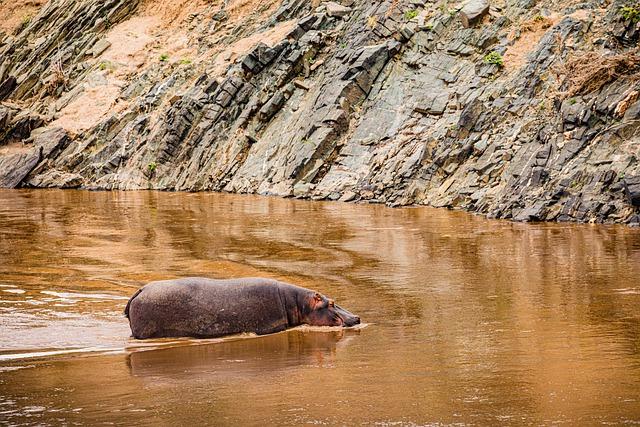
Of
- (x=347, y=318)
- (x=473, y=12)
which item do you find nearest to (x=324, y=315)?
(x=347, y=318)

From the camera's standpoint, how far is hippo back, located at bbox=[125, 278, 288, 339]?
10.3 meters

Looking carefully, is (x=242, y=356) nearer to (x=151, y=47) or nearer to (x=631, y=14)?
(x=631, y=14)

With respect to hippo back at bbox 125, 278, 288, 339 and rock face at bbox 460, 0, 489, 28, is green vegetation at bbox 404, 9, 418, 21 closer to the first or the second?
rock face at bbox 460, 0, 489, 28

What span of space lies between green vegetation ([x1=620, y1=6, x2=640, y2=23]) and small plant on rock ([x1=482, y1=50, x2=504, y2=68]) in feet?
15.7

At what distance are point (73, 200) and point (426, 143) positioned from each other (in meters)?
12.6

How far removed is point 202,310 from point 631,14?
19812 millimetres

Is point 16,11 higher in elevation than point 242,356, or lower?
higher

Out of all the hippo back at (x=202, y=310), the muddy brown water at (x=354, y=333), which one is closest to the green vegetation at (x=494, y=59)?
the muddy brown water at (x=354, y=333)

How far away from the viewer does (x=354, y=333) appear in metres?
10.5

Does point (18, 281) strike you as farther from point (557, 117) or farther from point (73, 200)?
point (73, 200)

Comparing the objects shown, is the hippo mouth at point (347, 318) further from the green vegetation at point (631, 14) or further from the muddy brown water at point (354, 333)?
the green vegetation at point (631, 14)

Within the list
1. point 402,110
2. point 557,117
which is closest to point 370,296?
point 557,117

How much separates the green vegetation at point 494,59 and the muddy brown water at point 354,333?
1022 cm

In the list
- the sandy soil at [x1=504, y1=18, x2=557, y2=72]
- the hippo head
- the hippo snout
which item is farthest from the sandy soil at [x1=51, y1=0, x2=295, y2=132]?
the hippo snout
